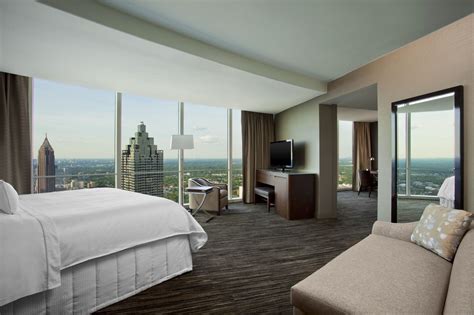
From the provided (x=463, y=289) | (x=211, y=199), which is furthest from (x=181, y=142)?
(x=463, y=289)

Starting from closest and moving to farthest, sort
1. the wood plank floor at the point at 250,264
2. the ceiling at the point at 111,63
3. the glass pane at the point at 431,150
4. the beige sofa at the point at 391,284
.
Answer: the beige sofa at the point at 391,284
the wood plank floor at the point at 250,264
the ceiling at the point at 111,63
the glass pane at the point at 431,150

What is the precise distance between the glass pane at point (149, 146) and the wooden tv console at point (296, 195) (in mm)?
2398

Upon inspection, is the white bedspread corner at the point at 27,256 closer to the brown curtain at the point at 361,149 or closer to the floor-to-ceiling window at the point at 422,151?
the floor-to-ceiling window at the point at 422,151

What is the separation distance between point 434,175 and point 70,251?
11.8 feet

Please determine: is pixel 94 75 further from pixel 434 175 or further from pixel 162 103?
pixel 434 175

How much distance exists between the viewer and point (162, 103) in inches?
199

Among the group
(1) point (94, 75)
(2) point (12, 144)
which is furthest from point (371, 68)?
(2) point (12, 144)

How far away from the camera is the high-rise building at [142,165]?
4.67 meters

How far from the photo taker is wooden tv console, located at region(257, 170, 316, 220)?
14.6 feet

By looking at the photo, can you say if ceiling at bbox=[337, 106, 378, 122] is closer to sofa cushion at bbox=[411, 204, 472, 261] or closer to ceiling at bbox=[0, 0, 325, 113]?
ceiling at bbox=[0, 0, 325, 113]

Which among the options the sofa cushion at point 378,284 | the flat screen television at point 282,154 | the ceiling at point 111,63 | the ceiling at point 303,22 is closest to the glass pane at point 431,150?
the ceiling at point 303,22

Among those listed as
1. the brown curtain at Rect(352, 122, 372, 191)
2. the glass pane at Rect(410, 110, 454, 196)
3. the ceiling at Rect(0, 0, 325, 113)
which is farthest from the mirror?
the brown curtain at Rect(352, 122, 372, 191)

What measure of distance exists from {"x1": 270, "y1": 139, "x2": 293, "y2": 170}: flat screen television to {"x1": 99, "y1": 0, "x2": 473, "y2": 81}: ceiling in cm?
247

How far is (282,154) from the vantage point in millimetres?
5305
